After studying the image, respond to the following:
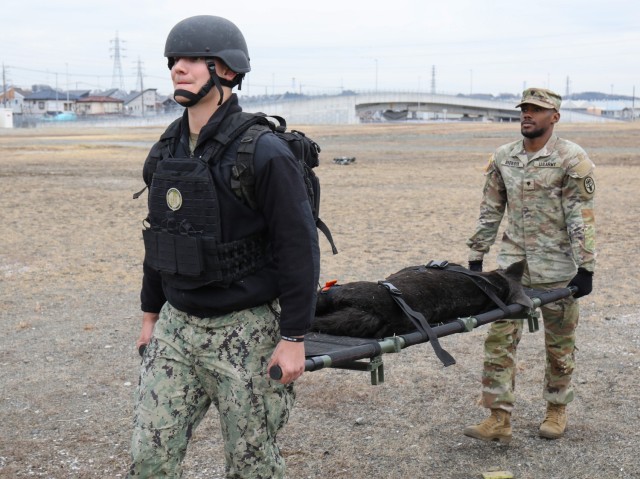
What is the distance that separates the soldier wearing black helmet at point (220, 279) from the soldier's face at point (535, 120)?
2282 millimetres

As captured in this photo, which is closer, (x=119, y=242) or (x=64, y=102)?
(x=119, y=242)

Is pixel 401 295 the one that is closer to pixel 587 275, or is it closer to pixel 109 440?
pixel 587 275

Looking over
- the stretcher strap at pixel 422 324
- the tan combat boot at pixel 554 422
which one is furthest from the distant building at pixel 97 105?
the stretcher strap at pixel 422 324

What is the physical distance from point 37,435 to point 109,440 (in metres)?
0.47

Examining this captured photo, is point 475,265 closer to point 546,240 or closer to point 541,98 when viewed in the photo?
point 546,240

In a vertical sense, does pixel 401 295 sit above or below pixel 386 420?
above

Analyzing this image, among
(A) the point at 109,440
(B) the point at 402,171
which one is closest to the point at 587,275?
(A) the point at 109,440

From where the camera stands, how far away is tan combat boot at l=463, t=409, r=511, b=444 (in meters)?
4.95

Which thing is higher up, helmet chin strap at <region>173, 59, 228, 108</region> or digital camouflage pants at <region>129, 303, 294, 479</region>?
helmet chin strap at <region>173, 59, 228, 108</region>

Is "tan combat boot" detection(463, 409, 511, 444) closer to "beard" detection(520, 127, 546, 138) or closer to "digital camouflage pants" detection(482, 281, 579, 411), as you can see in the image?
"digital camouflage pants" detection(482, 281, 579, 411)

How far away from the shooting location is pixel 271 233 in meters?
3.05

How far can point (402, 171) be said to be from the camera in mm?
23000

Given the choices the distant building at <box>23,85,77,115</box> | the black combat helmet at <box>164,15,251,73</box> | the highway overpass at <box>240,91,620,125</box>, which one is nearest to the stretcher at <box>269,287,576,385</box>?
the black combat helmet at <box>164,15,251,73</box>

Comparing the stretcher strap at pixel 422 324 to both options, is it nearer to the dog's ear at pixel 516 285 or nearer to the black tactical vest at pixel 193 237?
the dog's ear at pixel 516 285
